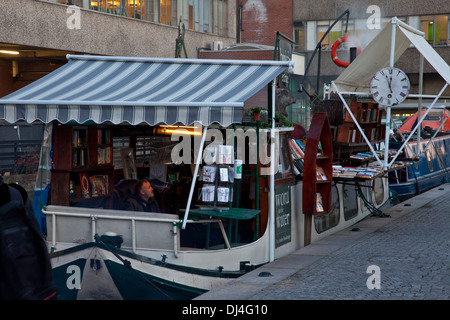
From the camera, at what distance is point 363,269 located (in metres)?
9.16

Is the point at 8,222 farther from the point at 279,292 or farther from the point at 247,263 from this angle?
the point at 247,263

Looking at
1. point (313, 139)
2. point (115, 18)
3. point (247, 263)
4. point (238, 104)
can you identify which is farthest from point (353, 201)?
point (115, 18)

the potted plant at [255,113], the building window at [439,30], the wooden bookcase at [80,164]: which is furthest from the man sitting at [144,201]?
the building window at [439,30]

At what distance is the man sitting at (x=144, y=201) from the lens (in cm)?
1052

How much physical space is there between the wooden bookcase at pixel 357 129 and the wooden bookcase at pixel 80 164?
5491 millimetres

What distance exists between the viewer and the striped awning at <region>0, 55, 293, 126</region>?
8.90m

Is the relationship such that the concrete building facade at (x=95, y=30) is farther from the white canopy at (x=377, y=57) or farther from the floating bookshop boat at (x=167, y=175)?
the floating bookshop boat at (x=167, y=175)

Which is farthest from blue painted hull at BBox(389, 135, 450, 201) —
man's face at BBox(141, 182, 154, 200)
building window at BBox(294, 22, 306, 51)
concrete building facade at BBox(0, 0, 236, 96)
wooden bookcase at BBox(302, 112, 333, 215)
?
building window at BBox(294, 22, 306, 51)

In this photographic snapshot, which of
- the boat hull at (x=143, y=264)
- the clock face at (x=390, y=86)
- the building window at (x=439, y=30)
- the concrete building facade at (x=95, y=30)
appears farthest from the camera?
the building window at (x=439, y=30)

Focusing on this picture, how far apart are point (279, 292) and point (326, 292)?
535mm

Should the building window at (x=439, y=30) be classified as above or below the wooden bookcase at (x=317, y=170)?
above

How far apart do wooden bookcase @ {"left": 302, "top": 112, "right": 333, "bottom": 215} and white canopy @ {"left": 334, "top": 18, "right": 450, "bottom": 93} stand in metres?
4.16

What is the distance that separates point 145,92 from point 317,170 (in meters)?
3.43

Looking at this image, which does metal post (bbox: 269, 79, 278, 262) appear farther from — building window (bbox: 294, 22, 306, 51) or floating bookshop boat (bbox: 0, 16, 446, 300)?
building window (bbox: 294, 22, 306, 51)
